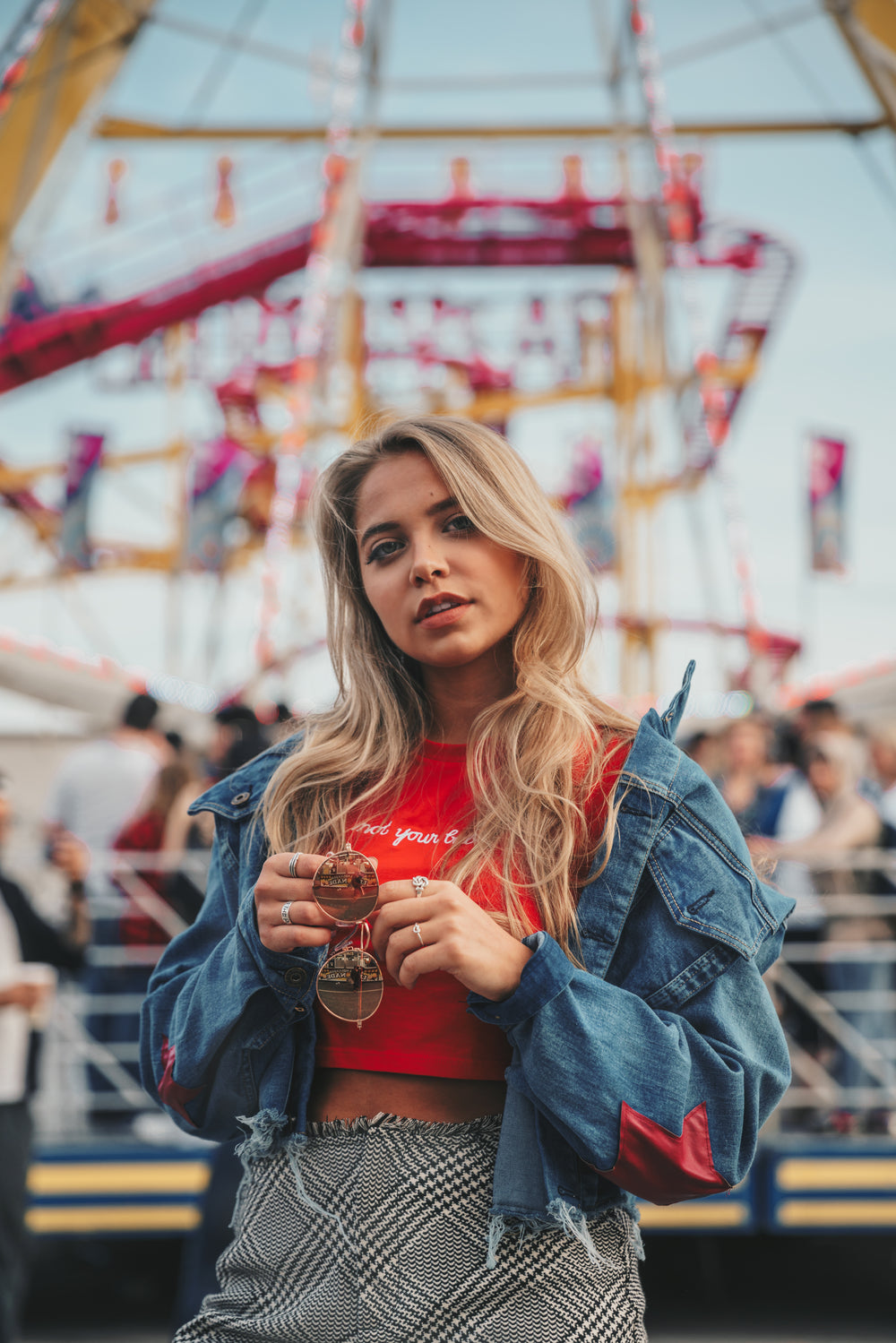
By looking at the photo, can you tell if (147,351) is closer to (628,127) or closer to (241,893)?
(628,127)

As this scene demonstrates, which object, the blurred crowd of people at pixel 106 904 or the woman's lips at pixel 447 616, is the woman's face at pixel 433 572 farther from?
the blurred crowd of people at pixel 106 904

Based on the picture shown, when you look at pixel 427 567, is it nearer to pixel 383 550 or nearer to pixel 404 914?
pixel 383 550

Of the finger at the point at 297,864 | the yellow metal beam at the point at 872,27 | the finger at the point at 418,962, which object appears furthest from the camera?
the yellow metal beam at the point at 872,27

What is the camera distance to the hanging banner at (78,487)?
17625 mm

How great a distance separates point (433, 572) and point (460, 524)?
0.28 ft

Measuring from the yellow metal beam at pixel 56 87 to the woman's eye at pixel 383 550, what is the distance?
784cm

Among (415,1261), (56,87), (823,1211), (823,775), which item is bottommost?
(823,1211)

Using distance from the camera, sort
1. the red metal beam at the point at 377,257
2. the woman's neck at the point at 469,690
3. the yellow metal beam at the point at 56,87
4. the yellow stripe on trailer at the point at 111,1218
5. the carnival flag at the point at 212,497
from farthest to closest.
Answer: the carnival flag at the point at 212,497 → the red metal beam at the point at 377,257 → the yellow metal beam at the point at 56,87 → the yellow stripe on trailer at the point at 111,1218 → the woman's neck at the point at 469,690

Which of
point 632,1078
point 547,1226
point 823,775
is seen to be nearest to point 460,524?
point 632,1078

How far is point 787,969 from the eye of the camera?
462cm

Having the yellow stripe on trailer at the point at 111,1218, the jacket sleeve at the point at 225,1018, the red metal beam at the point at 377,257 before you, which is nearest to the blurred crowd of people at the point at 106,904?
the yellow stripe on trailer at the point at 111,1218

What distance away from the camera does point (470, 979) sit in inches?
48.6

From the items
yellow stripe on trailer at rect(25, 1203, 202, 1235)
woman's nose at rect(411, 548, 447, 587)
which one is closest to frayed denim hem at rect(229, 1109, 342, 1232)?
woman's nose at rect(411, 548, 447, 587)

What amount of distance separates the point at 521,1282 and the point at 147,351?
2090cm
